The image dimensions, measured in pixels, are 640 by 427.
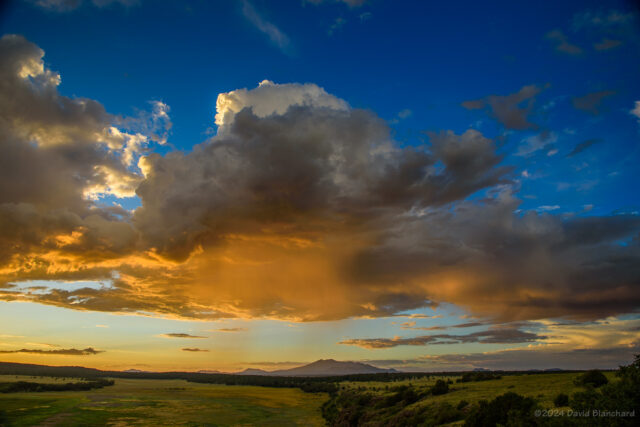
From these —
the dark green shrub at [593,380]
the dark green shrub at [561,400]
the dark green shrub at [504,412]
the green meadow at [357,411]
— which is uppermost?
the dark green shrub at [593,380]

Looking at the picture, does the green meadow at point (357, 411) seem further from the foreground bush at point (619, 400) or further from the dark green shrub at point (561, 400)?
the foreground bush at point (619, 400)

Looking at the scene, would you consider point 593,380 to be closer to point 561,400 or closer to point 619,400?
point 561,400

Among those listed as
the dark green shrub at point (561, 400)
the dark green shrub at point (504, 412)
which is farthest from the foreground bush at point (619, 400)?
the dark green shrub at point (561, 400)

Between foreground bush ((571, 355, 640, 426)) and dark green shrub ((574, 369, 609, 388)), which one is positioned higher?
foreground bush ((571, 355, 640, 426))

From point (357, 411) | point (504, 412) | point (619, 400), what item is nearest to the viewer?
point (619, 400)

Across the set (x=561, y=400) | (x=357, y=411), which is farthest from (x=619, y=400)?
(x=357, y=411)

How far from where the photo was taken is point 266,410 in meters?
100

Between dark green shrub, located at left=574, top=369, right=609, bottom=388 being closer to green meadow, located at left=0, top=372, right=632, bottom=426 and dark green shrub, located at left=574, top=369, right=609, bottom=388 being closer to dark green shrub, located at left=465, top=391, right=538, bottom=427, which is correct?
green meadow, located at left=0, top=372, right=632, bottom=426

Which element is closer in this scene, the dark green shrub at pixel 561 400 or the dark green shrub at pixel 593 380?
the dark green shrub at pixel 561 400

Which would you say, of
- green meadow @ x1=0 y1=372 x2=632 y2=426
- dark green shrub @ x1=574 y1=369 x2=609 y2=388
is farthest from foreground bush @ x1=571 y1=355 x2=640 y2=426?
dark green shrub @ x1=574 y1=369 x2=609 y2=388

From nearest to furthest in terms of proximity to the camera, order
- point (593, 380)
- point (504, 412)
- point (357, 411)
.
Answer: point (504, 412) → point (593, 380) → point (357, 411)

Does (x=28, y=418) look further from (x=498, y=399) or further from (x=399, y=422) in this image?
(x=498, y=399)

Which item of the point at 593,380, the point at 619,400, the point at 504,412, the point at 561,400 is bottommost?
the point at 504,412

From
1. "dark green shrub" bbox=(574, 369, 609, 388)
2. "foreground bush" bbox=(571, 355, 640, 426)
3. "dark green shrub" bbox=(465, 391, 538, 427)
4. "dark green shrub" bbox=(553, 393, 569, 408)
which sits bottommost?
"dark green shrub" bbox=(465, 391, 538, 427)
